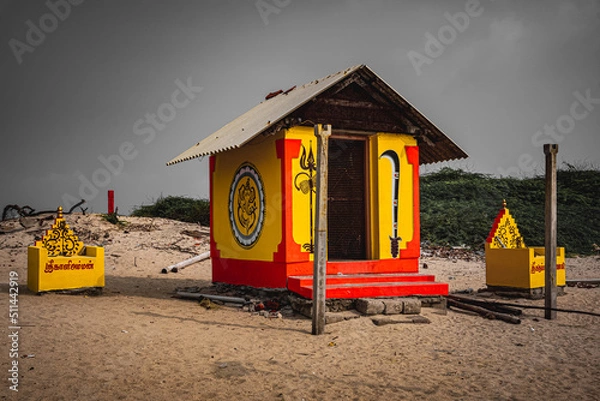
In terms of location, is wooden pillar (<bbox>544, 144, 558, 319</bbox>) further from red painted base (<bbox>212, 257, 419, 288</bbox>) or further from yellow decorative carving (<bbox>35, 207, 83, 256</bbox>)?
yellow decorative carving (<bbox>35, 207, 83, 256</bbox>)

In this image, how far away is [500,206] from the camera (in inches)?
1027

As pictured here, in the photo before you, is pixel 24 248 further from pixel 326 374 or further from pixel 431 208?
pixel 431 208

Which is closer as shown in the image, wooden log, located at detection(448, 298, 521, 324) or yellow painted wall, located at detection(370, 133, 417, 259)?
wooden log, located at detection(448, 298, 521, 324)

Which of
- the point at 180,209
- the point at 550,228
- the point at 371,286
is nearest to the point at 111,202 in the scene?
the point at 180,209

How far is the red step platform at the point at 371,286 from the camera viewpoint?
9.12 metres

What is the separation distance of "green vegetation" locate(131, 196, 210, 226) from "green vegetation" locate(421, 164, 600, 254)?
35.0ft

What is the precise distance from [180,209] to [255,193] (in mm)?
16948

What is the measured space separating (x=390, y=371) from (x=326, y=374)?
2.67 ft

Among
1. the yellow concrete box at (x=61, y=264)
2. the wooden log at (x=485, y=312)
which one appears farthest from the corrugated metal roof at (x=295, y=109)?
the wooden log at (x=485, y=312)

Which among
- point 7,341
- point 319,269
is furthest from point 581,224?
point 7,341

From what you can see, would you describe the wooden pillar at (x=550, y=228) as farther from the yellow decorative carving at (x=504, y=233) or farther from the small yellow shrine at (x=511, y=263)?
the yellow decorative carving at (x=504, y=233)

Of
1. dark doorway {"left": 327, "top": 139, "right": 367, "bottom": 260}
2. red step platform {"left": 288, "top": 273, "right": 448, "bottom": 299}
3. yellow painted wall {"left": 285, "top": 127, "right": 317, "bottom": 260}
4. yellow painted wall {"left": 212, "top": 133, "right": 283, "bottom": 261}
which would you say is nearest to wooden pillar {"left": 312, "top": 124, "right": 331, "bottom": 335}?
red step platform {"left": 288, "top": 273, "right": 448, "bottom": 299}

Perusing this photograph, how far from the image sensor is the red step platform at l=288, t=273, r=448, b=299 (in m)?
Result: 9.12

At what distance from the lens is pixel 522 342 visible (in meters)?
7.94
